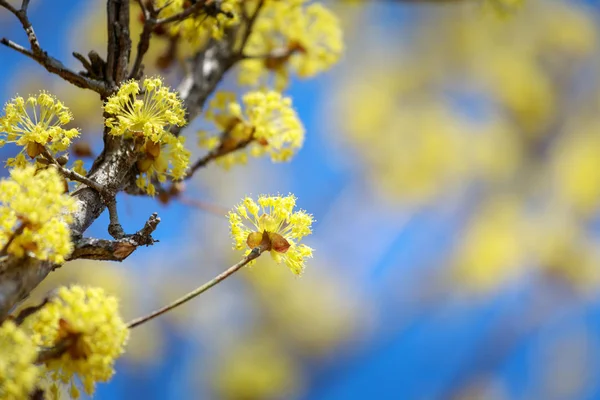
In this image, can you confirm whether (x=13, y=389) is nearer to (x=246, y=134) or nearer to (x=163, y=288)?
(x=246, y=134)

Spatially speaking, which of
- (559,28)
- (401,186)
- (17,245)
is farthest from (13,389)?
(559,28)

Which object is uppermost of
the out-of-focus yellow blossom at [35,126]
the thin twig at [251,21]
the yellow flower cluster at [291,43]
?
the yellow flower cluster at [291,43]

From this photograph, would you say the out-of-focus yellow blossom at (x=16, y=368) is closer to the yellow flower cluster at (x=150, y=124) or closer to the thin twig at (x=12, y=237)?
the thin twig at (x=12, y=237)

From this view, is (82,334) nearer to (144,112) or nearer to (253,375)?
(144,112)

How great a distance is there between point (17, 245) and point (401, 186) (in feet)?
→ 22.4

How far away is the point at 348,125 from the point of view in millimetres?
8039

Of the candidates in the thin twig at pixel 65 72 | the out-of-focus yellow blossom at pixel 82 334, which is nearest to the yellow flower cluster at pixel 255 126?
the thin twig at pixel 65 72

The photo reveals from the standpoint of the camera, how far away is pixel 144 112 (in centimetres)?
144

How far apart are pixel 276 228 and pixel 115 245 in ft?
1.26

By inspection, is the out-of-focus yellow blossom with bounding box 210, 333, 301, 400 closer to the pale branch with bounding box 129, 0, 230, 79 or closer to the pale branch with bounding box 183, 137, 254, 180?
the pale branch with bounding box 183, 137, 254, 180

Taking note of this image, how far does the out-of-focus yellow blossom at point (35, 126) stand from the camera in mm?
1396

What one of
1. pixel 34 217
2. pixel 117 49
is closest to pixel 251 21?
pixel 117 49

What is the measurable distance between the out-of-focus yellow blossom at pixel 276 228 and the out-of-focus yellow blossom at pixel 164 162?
0.65 ft

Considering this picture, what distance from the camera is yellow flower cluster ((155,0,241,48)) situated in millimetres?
1670
